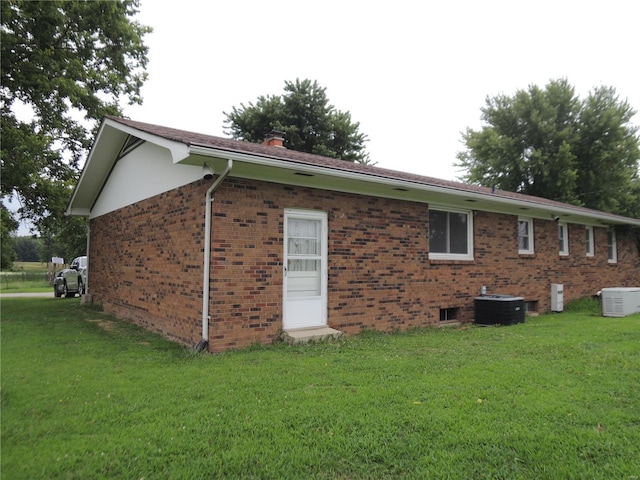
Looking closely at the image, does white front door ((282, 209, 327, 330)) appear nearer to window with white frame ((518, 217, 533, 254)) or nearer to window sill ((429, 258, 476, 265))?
window sill ((429, 258, 476, 265))

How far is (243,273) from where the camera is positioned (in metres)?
6.64

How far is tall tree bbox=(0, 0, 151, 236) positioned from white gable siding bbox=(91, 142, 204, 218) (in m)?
2.31

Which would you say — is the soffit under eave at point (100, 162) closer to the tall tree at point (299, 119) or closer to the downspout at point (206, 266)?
the downspout at point (206, 266)

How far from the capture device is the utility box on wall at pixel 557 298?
12.0m

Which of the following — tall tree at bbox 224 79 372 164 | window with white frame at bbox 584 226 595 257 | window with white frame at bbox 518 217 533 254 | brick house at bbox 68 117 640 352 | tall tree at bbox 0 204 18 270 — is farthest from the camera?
tall tree at bbox 224 79 372 164

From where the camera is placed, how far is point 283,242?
7.10 m

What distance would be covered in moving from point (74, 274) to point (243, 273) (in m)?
15.2

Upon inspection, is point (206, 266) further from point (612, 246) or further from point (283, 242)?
point (612, 246)

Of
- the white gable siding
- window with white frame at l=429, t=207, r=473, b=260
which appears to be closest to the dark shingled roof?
the white gable siding

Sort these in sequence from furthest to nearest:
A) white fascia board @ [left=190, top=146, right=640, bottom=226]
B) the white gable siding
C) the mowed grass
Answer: the white gable siding → white fascia board @ [left=190, top=146, right=640, bottom=226] → the mowed grass

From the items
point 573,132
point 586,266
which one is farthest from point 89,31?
point 573,132

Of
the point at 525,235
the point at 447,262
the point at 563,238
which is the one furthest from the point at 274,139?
the point at 563,238

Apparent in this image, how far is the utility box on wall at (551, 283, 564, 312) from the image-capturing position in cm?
1202

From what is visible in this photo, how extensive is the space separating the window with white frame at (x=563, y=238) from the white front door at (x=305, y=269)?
9144mm
